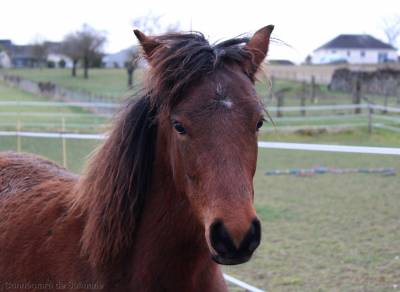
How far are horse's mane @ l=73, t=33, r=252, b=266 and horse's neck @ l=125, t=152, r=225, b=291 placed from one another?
0.10 metres

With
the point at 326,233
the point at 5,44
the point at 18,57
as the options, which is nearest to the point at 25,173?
the point at 326,233

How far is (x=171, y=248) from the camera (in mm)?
2219

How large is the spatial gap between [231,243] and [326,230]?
17.7 feet

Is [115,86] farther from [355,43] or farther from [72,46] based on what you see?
[355,43]

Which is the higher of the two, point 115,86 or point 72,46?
point 72,46

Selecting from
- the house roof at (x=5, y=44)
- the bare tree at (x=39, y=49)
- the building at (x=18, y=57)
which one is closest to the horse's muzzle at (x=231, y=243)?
the bare tree at (x=39, y=49)

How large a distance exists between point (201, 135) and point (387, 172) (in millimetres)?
9969

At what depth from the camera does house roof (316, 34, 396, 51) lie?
73.1m

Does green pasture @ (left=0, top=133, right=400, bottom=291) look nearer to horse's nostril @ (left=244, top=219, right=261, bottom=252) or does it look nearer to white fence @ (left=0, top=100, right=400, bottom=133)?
horse's nostril @ (left=244, top=219, right=261, bottom=252)

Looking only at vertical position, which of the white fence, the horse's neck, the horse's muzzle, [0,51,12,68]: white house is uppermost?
[0,51,12,68]: white house

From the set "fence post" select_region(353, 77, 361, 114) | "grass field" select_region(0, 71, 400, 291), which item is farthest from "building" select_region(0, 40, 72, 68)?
"grass field" select_region(0, 71, 400, 291)

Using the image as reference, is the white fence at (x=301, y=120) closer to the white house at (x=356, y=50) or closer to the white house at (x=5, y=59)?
the white house at (x=356, y=50)

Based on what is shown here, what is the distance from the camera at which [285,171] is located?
11.3m

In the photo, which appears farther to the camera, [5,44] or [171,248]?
[5,44]
